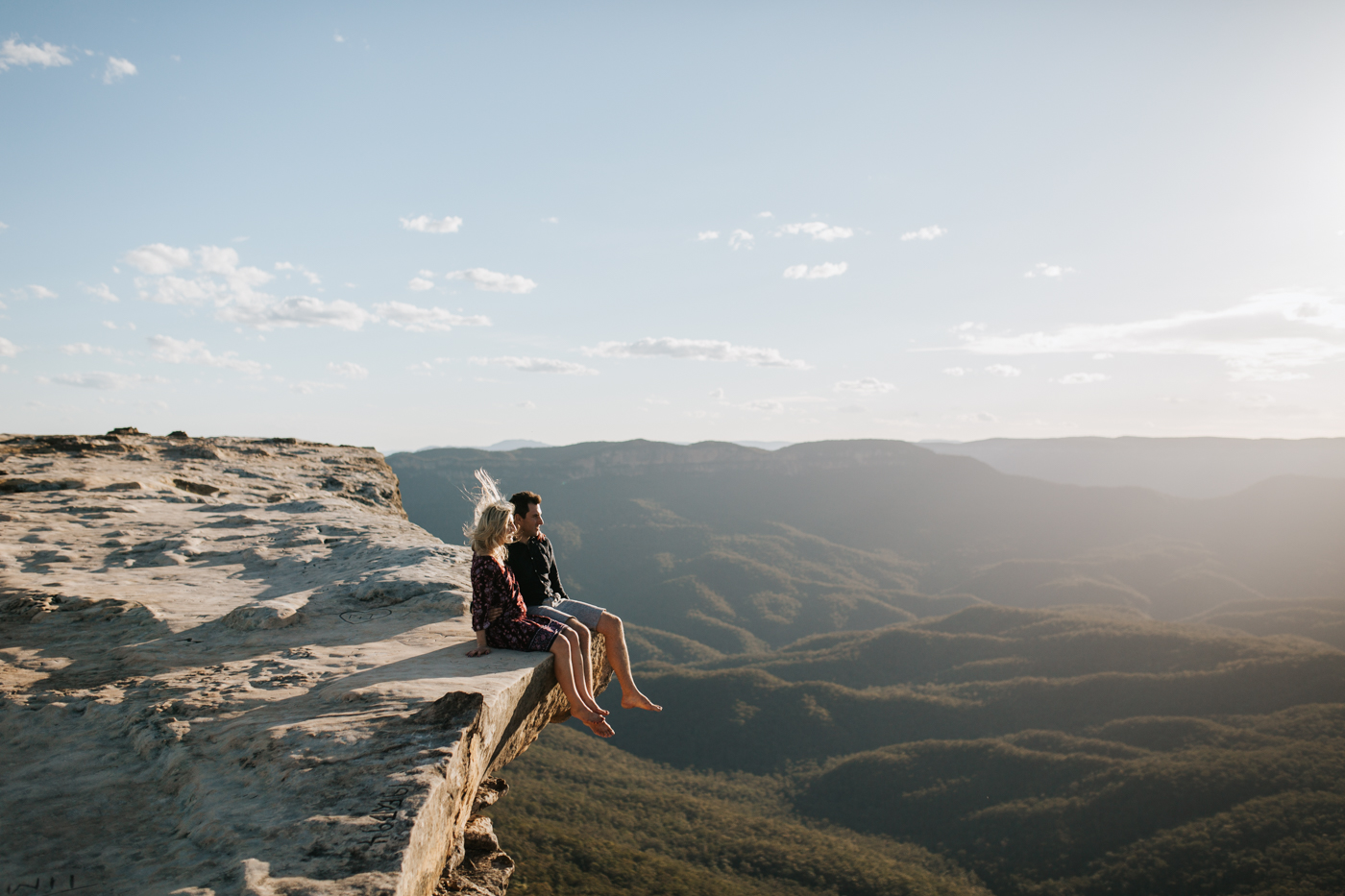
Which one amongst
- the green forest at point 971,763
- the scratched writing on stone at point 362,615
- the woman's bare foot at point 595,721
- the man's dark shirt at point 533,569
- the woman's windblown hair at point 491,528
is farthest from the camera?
the green forest at point 971,763

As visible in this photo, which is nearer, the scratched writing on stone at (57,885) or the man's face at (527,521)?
the scratched writing on stone at (57,885)

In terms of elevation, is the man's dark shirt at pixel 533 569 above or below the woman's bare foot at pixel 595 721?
above

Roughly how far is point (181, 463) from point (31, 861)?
1219cm

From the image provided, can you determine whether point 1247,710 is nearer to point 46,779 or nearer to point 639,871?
point 639,871

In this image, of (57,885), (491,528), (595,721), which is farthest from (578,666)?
(57,885)

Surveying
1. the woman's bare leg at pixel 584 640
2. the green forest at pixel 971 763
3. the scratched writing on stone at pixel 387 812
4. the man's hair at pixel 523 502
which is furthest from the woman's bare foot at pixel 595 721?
the green forest at pixel 971 763

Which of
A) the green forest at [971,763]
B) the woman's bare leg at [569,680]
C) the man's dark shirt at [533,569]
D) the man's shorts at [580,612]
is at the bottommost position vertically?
the green forest at [971,763]

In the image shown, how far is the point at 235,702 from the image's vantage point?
211 inches

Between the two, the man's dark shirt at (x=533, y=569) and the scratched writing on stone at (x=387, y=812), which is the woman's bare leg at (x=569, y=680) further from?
the scratched writing on stone at (x=387, y=812)

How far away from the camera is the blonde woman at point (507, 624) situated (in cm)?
629

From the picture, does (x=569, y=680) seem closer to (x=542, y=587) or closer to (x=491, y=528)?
(x=542, y=587)

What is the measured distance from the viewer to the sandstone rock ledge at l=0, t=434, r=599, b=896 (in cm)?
379

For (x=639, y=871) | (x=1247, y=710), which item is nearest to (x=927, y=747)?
(x=1247, y=710)

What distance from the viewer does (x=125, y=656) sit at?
6391mm
